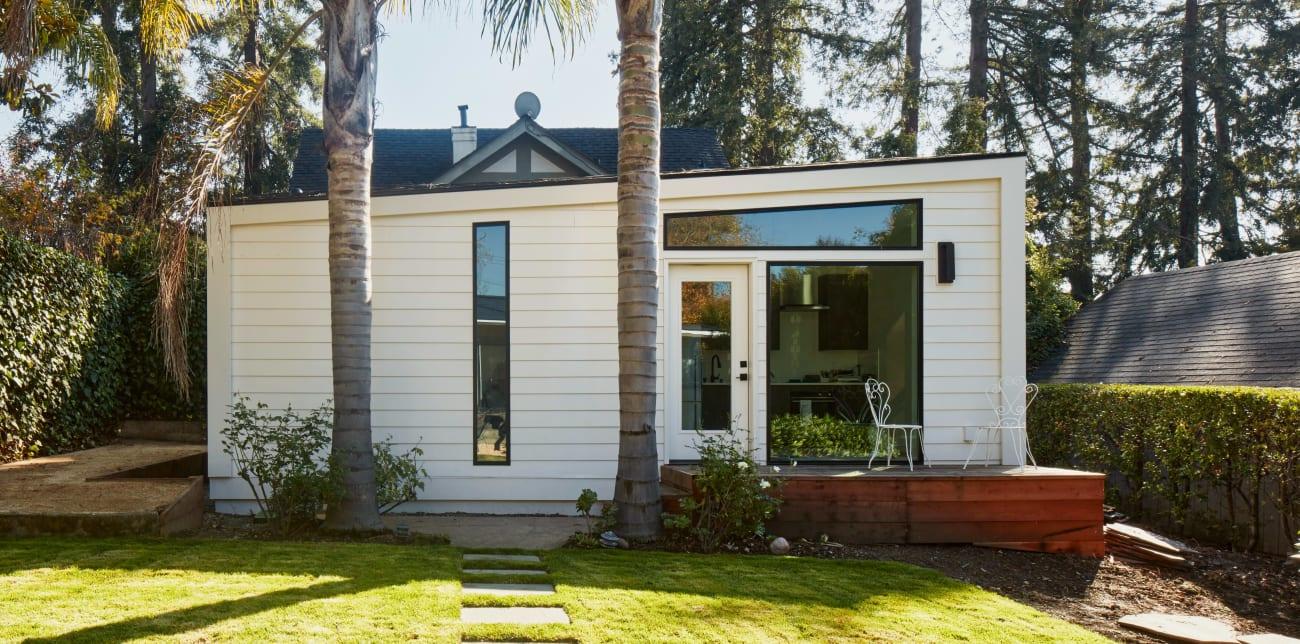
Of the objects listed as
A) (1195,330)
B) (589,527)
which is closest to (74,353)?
(589,527)

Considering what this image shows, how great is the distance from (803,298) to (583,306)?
196 centimetres

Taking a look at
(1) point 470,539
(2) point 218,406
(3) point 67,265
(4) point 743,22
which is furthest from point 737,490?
(4) point 743,22

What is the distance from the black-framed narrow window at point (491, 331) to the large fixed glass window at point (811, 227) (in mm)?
A: 1420

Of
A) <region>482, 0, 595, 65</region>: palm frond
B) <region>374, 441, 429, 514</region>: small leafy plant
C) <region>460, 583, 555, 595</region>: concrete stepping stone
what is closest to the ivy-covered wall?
<region>374, 441, 429, 514</region>: small leafy plant

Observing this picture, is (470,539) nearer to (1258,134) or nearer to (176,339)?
(176,339)

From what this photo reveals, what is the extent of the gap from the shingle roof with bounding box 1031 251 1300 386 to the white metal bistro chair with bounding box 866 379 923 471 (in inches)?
161

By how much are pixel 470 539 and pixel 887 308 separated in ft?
13.3

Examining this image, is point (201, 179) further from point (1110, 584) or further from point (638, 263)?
point (1110, 584)

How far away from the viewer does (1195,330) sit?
11.5 meters

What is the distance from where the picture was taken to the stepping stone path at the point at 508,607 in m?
4.09

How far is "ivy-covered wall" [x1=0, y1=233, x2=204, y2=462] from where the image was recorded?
8.74 meters

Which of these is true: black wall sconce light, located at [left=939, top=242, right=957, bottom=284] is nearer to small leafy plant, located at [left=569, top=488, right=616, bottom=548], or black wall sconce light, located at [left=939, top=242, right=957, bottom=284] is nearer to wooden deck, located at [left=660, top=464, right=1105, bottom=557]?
wooden deck, located at [left=660, top=464, right=1105, bottom=557]

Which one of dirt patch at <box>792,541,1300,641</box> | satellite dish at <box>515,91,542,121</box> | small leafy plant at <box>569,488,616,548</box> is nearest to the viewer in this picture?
dirt patch at <box>792,541,1300,641</box>

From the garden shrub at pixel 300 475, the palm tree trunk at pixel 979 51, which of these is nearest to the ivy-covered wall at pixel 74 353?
the garden shrub at pixel 300 475
